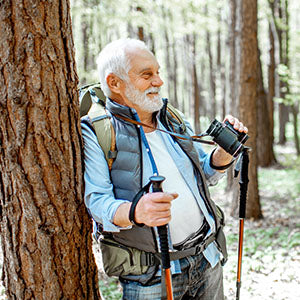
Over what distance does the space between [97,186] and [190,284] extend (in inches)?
35.1

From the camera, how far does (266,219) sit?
722 cm

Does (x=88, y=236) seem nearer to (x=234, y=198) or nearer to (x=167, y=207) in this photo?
(x=167, y=207)

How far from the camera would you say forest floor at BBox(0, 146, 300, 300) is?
4187 millimetres

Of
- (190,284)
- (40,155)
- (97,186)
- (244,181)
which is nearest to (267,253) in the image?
(244,181)

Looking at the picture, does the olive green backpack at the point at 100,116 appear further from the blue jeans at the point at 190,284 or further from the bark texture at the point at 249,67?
the bark texture at the point at 249,67

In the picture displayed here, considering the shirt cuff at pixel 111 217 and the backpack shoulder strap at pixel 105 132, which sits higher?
the backpack shoulder strap at pixel 105 132

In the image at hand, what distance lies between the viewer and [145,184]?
80.0 inches

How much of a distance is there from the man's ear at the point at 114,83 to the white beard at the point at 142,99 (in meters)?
0.06

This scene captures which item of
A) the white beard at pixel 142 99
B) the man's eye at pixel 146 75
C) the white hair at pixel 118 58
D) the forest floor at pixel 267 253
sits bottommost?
the forest floor at pixel 267 253

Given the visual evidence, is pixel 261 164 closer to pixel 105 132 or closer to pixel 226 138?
pixel 226 138

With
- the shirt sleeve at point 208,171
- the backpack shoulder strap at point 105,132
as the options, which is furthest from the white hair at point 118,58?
the shirt sleeve at point 208,171

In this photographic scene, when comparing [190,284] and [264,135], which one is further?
[264,135]

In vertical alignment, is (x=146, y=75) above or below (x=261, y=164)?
above

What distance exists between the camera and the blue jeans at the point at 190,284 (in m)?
2.04
